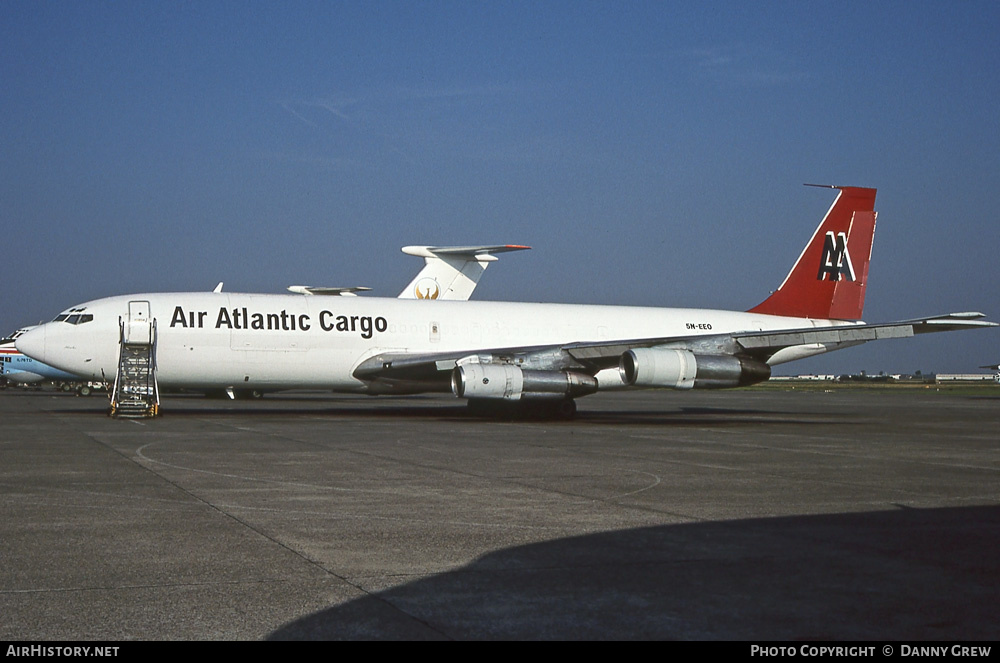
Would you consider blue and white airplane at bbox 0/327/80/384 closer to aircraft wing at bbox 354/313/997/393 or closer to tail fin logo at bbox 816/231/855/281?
aircraft wing at bbox 354/313/997/393

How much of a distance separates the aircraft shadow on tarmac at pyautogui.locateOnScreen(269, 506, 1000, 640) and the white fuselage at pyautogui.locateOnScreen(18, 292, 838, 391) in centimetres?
1915

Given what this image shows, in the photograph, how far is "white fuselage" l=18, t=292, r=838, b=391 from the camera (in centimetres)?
2562

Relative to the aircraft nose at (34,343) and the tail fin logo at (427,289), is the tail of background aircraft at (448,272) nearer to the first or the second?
the tail fin logo at (427,289)

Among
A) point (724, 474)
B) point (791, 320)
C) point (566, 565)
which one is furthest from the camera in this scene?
point (791, 320)

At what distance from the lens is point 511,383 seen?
25.0 meters

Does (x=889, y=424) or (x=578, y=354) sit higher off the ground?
(x=578, y=354)

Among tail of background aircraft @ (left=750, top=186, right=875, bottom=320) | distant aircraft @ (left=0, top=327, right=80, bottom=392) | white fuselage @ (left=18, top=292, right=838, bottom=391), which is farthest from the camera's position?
Answer: distant aircraft @ (left=0, top=327, right=80, bottom=392)

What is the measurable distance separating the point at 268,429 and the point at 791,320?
19.5m

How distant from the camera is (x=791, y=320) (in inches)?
1316

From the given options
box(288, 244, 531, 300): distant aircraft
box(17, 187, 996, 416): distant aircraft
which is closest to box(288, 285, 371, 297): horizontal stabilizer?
box(288, 244, 531, 300): distant aircraft

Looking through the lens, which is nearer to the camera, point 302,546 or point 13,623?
point 13,623

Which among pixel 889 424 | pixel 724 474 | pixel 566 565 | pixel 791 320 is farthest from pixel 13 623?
pixel 791 320

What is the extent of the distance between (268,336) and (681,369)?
11038mm
